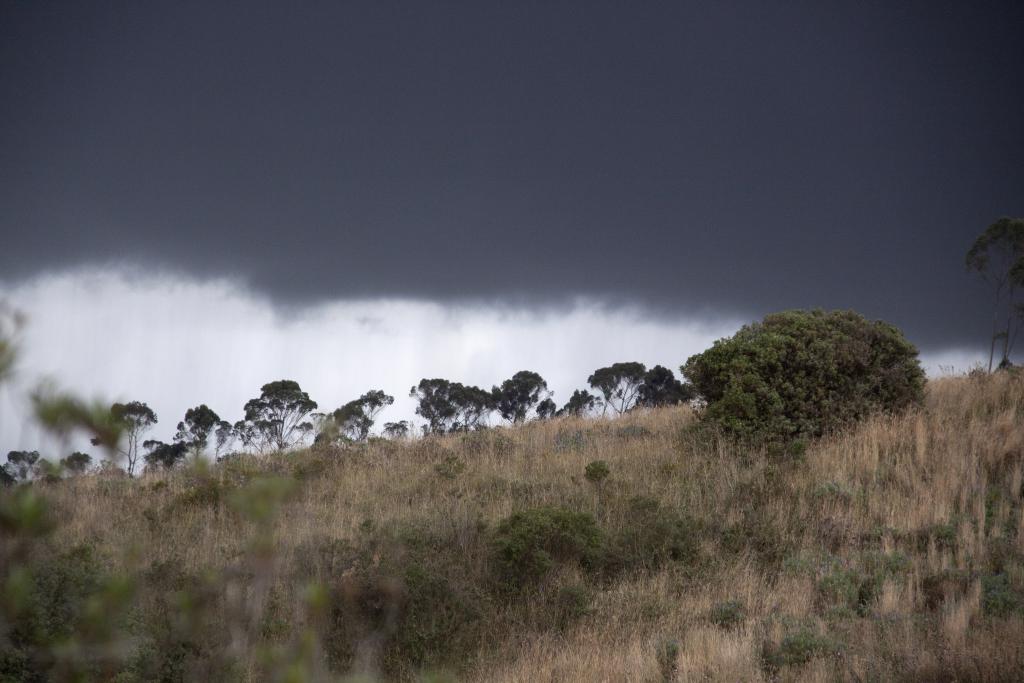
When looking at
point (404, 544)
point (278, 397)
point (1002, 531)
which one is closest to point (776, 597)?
point (1002, 531)

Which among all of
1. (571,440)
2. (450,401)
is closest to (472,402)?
(450,401)

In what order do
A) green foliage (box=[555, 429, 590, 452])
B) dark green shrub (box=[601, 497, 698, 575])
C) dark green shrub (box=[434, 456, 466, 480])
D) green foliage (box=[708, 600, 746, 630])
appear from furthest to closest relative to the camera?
green foliage (box=[555, 429, 590, 452]) → dark green shrub (box=[434, 456, 466, 480]) → dark green shrub (box=[601, 497, 698, 575]) → green foliage (box=[708, 600, 746, 630])

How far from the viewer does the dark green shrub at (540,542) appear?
8648mm

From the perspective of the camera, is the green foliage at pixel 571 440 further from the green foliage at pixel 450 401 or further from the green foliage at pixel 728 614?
the green foliage at pixel 450 401

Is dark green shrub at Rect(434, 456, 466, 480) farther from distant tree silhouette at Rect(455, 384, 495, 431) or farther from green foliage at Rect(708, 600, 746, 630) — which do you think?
distant tree silhouette at Rect(455, 384, 495, 431)

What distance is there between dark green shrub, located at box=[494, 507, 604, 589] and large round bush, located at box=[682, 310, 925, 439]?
13.6 ft

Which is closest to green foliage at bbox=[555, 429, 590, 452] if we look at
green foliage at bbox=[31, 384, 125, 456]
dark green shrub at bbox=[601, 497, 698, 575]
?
dark green shrub at bbox=[601, 497, 698, 575]

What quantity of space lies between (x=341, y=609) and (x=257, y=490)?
6103mm

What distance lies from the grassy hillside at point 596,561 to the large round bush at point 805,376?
1.51ft

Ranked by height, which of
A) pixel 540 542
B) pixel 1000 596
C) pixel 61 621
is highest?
pixel 61 621

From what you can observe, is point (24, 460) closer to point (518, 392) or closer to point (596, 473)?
point (596, 473)

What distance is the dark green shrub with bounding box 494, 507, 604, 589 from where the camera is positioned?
8.65m

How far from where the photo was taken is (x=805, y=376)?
1262 cm

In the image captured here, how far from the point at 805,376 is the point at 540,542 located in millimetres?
6164
